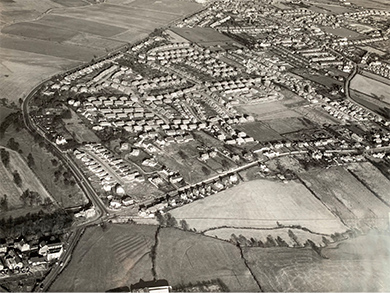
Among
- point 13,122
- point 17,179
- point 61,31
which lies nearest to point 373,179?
point 17,179

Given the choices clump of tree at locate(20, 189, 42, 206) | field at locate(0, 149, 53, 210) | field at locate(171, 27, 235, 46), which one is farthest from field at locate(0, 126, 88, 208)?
field at locate(171, 27, 235, 46)

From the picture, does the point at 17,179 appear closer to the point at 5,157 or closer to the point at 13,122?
the point at 5,157

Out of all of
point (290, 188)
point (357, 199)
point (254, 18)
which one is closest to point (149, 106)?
point (290, 188)

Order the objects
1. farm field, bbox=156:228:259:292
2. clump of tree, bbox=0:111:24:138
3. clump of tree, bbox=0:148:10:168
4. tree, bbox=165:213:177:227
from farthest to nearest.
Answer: clump of tree, bbox=0:111:24:138, clump of tree, bbox=0:148:10:168, tree, bbox=165:213:177:227, farm field, bbox=156:228:259:292

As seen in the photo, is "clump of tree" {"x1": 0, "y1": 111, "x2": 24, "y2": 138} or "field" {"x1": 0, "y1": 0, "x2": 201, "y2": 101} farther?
"field" {"x1": 0, "y1": 0, "x2": 201, "y2": 101}

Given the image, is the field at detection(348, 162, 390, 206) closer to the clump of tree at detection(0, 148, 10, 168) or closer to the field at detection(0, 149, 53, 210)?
the field at detection(0, 149, 53, 210)

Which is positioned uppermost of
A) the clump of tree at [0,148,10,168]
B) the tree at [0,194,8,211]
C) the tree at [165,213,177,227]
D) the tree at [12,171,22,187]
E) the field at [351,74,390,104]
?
the clump of tree at [0,148,10,168]

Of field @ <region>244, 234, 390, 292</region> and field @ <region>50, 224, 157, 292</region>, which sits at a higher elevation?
field @ <region>50, 224, 157, 292</region>

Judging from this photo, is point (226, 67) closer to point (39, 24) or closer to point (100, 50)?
point (100, 50)
